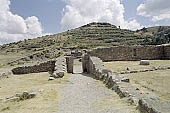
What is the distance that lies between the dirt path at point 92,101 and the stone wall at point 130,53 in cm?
1285

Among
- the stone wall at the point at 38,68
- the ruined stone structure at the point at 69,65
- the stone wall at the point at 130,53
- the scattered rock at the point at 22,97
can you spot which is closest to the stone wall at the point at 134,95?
the ruined stone structure at the point at 69,65

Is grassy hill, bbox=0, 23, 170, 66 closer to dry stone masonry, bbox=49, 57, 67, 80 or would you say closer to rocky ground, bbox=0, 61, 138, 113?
dry stone masonry, bbox=49, 57, 67, 80

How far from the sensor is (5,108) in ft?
31.7

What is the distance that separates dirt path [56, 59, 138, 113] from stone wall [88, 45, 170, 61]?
506 inches

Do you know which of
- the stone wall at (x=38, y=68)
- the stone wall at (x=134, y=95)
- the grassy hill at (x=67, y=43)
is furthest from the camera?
the grassy hill at (x=67, y=43)

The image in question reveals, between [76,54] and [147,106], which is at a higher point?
[76,54]

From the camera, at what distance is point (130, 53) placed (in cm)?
2608

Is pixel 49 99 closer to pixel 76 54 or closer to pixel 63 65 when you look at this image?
pixel 63 65

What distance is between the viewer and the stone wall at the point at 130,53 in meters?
25.9

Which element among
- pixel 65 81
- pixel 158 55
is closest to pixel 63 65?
pixel 65 81

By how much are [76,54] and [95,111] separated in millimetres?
23995

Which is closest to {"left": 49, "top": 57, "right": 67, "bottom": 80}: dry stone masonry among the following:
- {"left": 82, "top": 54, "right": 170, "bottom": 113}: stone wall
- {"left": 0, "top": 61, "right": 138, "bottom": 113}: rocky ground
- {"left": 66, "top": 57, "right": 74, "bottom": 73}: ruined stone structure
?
{"left": 66, "top": 57, "right": 74, "bottom": 73}: ruined stone structure

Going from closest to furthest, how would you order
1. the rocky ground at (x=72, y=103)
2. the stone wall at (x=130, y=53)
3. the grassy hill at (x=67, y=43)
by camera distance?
the rocky ground at (x=72, y=103)
the stone wall at (x=130, y=53)
the grassy hill at (x=67, y=43)

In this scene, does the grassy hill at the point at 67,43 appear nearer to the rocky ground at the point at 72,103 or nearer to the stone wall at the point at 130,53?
the stone wall at the point at 130,53
